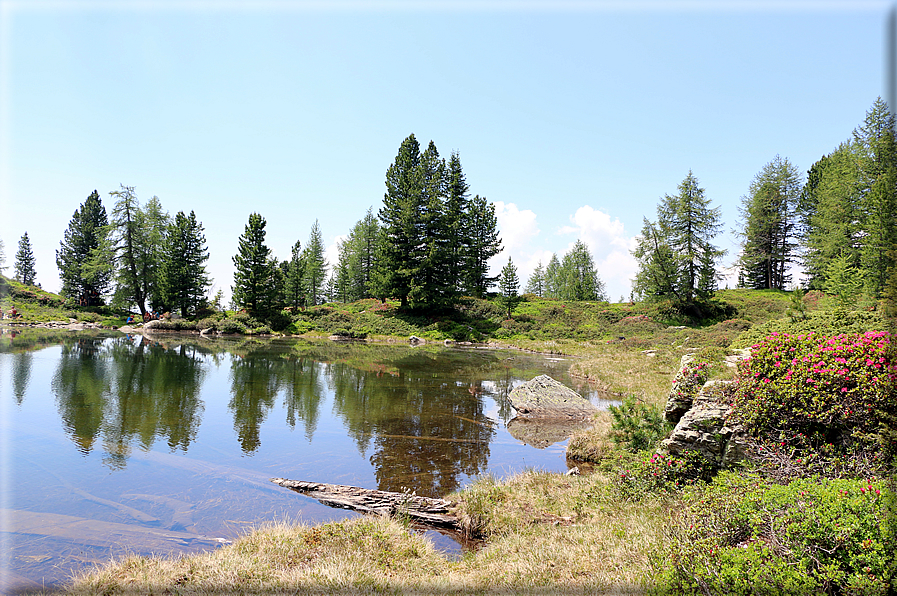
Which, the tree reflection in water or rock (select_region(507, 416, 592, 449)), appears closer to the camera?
the tree reflection in water

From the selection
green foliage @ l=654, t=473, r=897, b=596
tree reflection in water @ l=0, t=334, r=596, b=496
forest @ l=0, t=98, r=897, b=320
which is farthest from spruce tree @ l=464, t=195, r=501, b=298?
green foliage @ l=654, t=473, r=897, b=596

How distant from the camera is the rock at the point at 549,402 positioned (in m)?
14.0

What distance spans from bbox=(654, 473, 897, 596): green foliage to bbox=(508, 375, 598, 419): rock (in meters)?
9.57

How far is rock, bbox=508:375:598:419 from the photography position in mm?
13997

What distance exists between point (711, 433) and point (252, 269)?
174 ft

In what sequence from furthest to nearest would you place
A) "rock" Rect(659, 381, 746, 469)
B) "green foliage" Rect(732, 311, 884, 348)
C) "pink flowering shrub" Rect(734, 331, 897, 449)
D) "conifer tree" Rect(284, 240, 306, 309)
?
"conifer tree" Rect(284, 240, 306, 309) → "green foliage" Rect(732, 311, 884, 348) → "rock" Rect(659, 381, 746, 469) → "pink flowering shrub" Rect(734, 331, 897, 449)

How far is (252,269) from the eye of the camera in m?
50.7

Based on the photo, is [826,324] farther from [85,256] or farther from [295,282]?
[85,256]

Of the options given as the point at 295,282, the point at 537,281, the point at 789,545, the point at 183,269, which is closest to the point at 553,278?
the point at 537,281

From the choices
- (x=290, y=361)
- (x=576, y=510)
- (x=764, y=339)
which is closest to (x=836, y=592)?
(x=576, y=510)


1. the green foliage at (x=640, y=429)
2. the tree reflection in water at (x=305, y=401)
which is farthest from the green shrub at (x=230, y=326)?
the green foliage at (x=640, y=429)

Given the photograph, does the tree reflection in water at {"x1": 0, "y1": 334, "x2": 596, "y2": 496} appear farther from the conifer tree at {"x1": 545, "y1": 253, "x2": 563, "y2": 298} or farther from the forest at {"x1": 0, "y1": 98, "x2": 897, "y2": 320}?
the conifer tree at {"x1": 545, "y1": 253, "x2": 563, "y2": 298}

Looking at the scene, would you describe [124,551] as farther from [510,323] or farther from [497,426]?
[510,323]

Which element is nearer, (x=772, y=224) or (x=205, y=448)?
(x=205, y=448)
